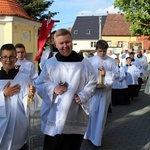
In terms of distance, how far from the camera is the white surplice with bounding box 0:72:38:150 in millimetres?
3854

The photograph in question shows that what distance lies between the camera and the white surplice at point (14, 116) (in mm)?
3854

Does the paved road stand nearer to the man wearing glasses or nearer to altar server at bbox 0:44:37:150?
the man wearing glasses

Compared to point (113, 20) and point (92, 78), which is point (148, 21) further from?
point (113, 20)

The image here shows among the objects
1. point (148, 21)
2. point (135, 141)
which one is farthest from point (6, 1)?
point (135, 141)

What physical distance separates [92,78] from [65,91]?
431mm

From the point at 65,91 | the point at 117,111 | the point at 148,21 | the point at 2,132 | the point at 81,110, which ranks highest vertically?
the point at 148,21

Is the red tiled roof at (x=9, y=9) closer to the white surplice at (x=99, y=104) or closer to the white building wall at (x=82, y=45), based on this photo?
the white surplice at (x=99, y=104)

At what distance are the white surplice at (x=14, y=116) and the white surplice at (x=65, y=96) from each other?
8.3 inches

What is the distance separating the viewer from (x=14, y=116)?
388 cm

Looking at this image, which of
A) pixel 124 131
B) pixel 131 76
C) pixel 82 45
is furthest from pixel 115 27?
pixel 124 131

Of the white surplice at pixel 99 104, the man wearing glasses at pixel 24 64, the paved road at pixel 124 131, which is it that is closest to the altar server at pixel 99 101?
the white surplice at pixel 99 104

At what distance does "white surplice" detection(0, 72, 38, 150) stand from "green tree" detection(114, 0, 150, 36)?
18.5m

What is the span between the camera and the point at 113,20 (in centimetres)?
6731

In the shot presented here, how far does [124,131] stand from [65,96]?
3.82 metres
